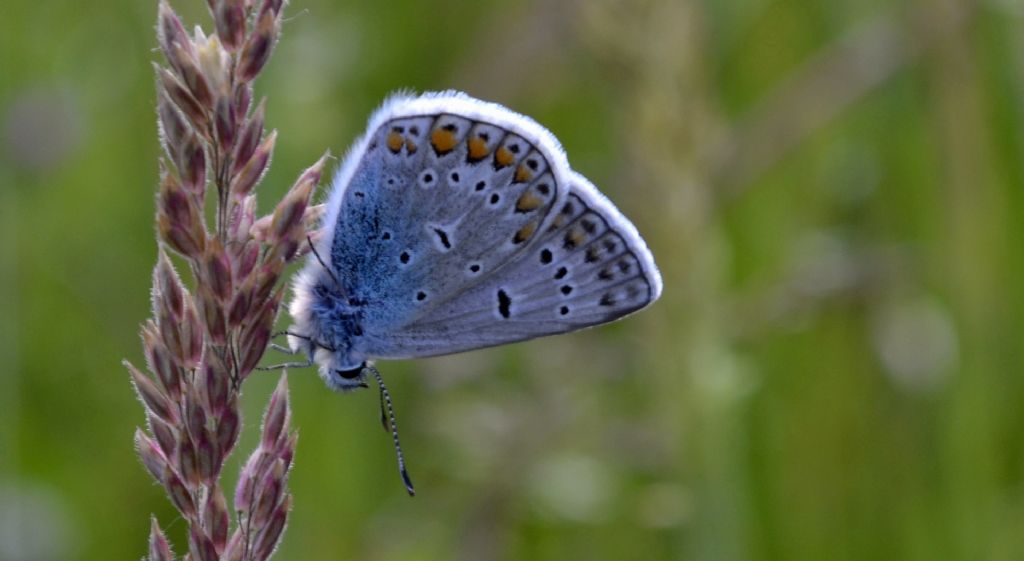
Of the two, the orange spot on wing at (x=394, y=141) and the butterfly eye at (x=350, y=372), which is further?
the butterfly eye at (x=350, y=372)

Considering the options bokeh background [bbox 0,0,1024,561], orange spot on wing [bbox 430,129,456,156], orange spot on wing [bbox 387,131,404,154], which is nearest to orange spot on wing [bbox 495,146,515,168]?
orange spot on wing [bbox 430,129,456,156]

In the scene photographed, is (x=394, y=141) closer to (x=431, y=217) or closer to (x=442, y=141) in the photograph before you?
(x=442, y=141)

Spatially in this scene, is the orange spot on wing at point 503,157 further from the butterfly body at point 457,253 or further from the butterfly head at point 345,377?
the butterfly head at point 345,377

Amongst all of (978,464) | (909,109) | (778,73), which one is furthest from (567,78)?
(978,464)

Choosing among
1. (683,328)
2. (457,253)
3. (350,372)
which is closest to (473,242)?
(457,253)

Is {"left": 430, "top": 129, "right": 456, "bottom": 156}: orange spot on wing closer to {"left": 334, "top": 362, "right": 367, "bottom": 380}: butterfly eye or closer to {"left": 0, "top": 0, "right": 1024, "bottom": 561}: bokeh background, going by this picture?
{"left": 334, "top": 362, "right": 367, "bottom": 380}: butterfly eye

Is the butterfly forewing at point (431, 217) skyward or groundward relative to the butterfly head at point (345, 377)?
skyward

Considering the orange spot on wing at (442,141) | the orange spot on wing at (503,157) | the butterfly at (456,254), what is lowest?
the butterfly at (456,254)

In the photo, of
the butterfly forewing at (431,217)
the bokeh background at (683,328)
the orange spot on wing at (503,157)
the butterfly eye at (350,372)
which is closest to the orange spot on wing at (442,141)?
the butterfly forewing at (431,217)
